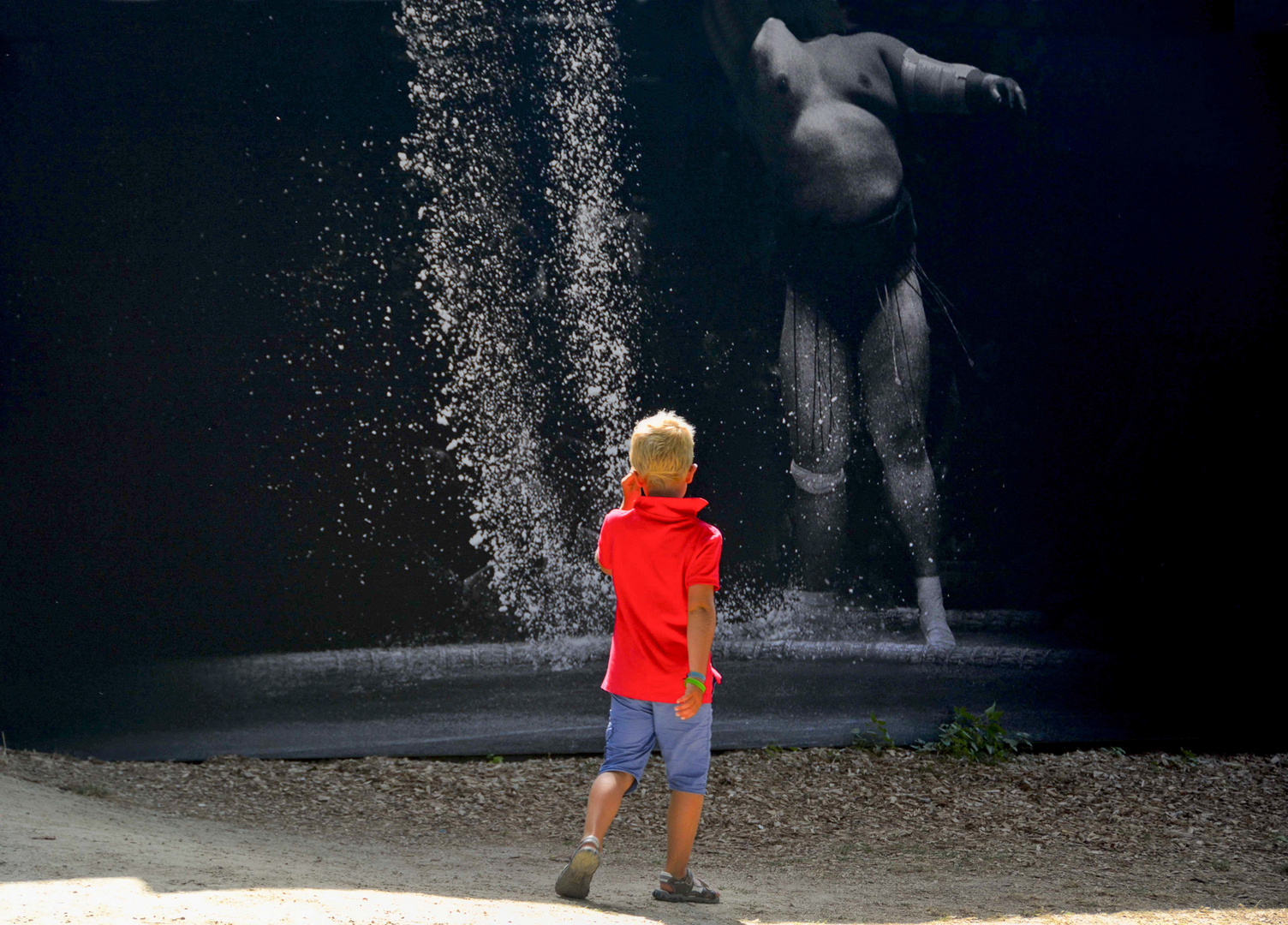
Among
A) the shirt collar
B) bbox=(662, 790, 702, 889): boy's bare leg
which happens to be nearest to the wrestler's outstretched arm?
the shirt collar

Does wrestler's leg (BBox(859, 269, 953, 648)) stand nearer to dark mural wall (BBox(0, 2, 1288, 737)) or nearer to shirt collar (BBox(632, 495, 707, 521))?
dark mural wall (BBox(0, 2, 1288, 737))

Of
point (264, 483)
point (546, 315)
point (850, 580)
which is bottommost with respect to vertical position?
point (850, 580)

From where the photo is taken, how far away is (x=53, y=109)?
185 inches

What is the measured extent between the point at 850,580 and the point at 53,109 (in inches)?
180

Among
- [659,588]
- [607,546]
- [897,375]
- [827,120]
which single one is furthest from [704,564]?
[827,120]

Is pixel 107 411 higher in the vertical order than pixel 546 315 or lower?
lower

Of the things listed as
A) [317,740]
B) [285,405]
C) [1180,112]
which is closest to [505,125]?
[285,405]

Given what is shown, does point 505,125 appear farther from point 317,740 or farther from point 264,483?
point 317,740

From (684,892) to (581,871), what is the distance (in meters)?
0.34

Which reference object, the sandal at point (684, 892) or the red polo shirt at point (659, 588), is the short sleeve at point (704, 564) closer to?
the red polo shirt at point (659, 588)

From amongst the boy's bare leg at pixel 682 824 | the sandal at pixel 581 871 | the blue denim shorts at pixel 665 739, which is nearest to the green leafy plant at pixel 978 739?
the boy's bare leg at pixel 682 824

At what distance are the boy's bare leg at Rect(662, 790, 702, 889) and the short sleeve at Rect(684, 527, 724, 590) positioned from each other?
586 mm

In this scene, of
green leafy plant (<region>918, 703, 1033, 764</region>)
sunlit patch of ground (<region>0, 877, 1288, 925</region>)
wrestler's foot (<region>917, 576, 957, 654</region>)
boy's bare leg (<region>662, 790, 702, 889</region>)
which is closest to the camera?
sunlit patch of ground (<region>0, 877, 1288, 925</region>)

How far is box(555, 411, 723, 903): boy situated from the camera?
2492mm
